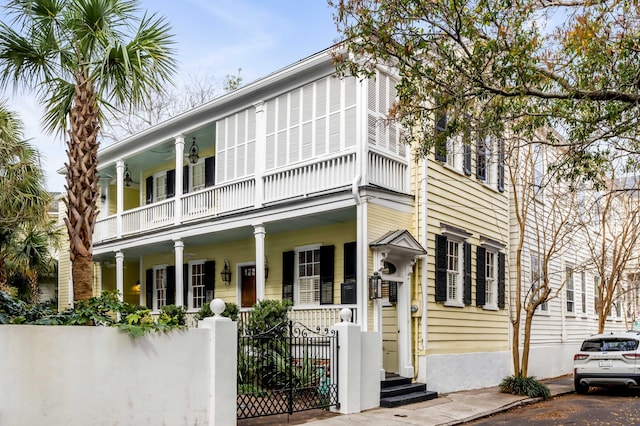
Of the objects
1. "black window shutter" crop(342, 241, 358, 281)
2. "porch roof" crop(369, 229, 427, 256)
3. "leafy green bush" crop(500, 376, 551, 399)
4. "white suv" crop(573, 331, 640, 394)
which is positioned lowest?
"leafy green bush" crop(500, 376, 551, 399)

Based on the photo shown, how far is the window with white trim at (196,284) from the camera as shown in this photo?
19266 millimetres

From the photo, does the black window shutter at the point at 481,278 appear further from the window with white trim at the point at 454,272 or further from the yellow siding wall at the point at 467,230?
the window with white trim at the point at 454,272

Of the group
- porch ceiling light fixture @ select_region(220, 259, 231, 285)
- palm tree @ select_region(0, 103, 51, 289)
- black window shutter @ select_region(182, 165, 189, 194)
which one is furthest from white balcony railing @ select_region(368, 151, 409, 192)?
palm tree @ select_region(0, 103, 51, 289)

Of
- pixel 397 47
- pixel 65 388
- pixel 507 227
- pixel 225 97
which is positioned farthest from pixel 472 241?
pixel 65 388

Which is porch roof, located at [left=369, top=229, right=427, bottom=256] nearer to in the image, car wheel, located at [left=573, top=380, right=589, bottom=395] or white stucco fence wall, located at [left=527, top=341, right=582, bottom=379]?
car wheel, located at [left=573, top=380, right=589, bottom=395]

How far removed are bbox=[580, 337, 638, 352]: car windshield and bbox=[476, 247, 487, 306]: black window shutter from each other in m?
2.72

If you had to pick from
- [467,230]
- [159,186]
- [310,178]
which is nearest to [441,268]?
[467,230]

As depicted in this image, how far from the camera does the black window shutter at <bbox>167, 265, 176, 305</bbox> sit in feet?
65.3

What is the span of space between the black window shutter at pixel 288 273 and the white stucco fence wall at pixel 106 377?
6766 mm

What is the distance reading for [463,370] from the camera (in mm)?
15078

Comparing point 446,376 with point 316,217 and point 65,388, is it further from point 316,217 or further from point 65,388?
point 65,388

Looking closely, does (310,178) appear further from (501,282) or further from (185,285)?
(185,285)

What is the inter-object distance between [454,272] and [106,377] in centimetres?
956

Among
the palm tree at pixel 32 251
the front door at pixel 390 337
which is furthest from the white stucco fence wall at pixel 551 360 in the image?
the palm tree at pixel 32 251
